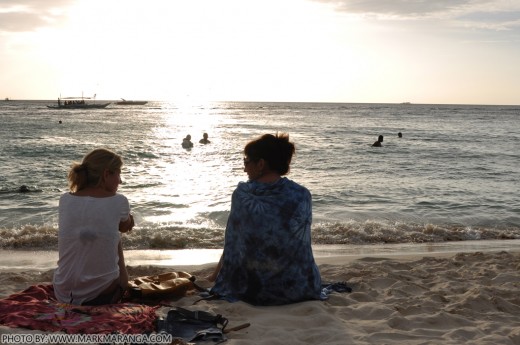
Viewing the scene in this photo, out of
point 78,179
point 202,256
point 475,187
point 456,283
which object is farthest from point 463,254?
point 475,187

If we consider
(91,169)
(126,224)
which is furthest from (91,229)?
(91,169)

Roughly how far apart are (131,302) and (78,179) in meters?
1.15

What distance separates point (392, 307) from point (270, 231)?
4.12 feet

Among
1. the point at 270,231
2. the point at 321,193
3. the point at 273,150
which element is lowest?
the point at 321,193

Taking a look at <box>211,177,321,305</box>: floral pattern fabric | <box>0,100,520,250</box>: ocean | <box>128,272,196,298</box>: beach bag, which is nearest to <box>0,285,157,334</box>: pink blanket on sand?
<box>128,272,196,298</box>: beach bag

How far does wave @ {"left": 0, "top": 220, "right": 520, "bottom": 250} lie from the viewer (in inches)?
328

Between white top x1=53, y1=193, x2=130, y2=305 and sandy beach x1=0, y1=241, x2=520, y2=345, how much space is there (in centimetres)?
68

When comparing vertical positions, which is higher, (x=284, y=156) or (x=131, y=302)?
(x=284, y=156)

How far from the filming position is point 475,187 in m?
14.6

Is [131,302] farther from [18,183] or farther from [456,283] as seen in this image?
[18,183]

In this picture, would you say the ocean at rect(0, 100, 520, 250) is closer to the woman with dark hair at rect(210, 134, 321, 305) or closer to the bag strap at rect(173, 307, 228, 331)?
the woman with dark hair at rect(210, 134, 321, 305)

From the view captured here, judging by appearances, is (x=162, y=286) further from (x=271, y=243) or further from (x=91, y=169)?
(x=91, y=169)

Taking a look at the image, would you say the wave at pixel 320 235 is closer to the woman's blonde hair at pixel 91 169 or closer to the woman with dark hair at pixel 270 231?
the woman with dark hair at pixel 270 231

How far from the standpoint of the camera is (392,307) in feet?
15.6
